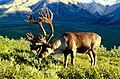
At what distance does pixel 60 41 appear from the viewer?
1953 cm

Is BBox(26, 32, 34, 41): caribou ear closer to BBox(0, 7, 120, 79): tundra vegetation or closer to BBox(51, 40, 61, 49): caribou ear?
BBox(0, 7, 120, 79): tundra vegetation

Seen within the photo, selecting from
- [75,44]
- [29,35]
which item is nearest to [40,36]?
[29,35]

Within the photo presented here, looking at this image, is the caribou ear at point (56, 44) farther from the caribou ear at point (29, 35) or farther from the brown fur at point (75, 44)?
the caribou ear at point (29, 35)

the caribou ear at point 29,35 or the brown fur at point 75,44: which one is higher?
the caribou ear at point 29,35

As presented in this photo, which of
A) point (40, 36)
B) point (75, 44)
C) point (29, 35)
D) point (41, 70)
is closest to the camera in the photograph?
point (41, 70)

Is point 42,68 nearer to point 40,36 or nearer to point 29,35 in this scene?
point 40,36

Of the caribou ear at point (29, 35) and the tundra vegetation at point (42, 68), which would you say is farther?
the caribou ear at point (29, 35)

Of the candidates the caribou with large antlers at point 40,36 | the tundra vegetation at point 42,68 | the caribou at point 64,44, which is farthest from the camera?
the caribou at point 64,44

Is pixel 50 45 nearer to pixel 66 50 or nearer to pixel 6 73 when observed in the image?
pixel 66 50

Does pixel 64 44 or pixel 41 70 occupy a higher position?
pixel 64 44

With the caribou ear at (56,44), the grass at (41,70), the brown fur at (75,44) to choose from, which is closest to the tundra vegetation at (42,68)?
the grass at (41,70)

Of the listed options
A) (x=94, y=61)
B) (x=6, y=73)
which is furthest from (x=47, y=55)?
(x=6, y=73)

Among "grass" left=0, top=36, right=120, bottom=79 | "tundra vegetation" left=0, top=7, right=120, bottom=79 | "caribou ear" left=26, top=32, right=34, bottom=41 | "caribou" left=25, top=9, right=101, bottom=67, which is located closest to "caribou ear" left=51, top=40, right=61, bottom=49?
"caribou" left=25, top=9, right=101, bottom=67

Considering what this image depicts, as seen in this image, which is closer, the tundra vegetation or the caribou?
the tundra vegetation
